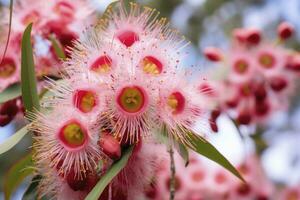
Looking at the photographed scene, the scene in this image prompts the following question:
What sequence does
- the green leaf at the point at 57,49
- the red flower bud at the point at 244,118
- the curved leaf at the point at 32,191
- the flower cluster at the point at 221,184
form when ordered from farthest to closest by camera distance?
the flower cluster at the point at 221,184
the red flower bud at the point at 244,118
the green leaf at the point at 57,49
the curved leaf at the point at 32,191

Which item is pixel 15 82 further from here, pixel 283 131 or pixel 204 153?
pixel 283 131

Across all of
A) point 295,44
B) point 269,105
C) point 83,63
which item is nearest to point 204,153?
point 83,63

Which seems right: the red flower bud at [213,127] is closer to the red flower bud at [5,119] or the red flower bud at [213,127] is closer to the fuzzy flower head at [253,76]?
the red flower bud at [5,119]

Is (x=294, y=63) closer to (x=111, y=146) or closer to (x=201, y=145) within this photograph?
(x=201, y=145)

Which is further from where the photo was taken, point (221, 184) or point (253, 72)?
A: point (221, 184)

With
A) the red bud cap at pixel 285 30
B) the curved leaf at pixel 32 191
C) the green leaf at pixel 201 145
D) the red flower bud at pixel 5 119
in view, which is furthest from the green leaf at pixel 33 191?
the red bud cap at pixel 285 30

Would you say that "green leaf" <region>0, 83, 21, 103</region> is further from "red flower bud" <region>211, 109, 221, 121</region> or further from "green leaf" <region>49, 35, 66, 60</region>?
"red flower bud" <region>211, 109, 221, 121</region>

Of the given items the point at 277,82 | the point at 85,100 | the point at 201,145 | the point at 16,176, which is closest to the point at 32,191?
the point at 16,176
